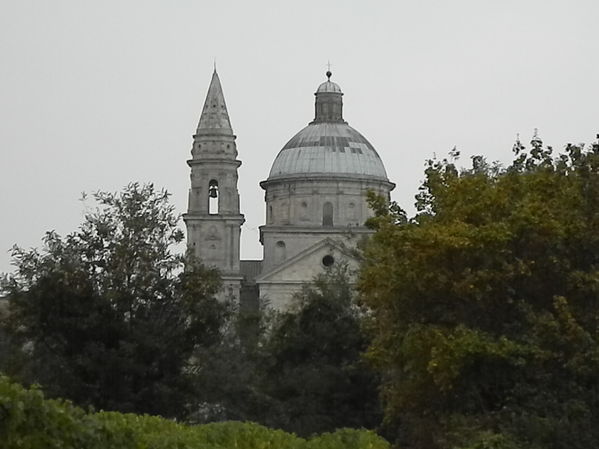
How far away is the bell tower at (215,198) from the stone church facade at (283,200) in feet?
0.18

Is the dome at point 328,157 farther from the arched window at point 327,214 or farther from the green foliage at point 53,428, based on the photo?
the green foliage at point 53,428

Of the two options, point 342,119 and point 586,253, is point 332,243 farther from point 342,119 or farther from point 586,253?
point 586,253

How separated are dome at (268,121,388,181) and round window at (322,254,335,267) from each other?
24.5ft

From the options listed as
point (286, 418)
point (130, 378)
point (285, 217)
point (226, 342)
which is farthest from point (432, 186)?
point (285, 217)

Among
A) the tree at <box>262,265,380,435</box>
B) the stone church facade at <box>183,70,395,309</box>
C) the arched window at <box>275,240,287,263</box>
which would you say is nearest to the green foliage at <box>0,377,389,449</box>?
the tree at <box>262,265,380,435</box>

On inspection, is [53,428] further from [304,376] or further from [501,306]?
[304,376]

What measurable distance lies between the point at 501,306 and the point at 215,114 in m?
68.4

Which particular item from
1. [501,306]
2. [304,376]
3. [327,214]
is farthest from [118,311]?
[327,214]

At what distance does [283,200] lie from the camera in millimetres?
99188

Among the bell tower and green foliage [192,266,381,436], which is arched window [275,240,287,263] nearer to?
the bell tower

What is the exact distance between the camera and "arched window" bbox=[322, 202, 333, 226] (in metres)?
97.7

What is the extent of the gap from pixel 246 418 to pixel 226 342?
7577 millimetres

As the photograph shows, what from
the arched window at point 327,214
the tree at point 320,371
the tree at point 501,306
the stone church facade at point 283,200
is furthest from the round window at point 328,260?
the tree at point 501,306

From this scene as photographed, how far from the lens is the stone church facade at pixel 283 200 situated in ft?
308
